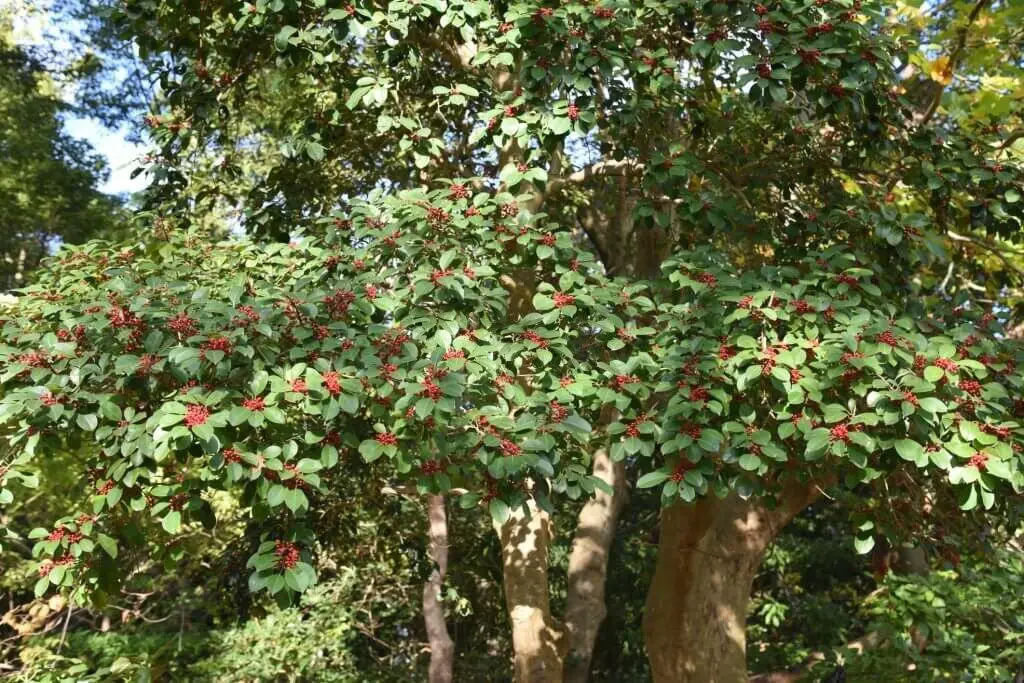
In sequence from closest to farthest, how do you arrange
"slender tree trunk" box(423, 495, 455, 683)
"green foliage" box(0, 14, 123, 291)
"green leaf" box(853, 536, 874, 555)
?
"green leaf" box(853, 536, 874, 555)
"slender tree trunk" box(423, 495, 455, 683)
"green foliage" box(0, 14, 123, 291)

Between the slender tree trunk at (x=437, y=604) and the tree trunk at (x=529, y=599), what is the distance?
1.84m

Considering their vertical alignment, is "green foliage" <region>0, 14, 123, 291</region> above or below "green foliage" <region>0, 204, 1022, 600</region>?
above

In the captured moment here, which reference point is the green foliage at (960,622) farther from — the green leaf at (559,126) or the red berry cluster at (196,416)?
the red berry cluster at (196,416)

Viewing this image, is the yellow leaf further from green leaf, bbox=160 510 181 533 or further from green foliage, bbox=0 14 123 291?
green foliage, bbox=0 14 123 291

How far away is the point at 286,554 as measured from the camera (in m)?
3.03

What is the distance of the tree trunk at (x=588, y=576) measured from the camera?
21.9 feet

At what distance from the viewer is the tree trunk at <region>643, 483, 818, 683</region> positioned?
5441 millimetres

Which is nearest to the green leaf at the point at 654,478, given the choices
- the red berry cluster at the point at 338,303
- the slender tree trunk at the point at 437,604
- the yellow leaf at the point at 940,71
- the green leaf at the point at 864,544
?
the green leaf at the point at 864,544

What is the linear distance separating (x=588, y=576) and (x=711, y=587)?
4.66ft

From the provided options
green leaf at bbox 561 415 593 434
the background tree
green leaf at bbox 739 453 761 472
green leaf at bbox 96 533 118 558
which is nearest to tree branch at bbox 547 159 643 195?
the background tree

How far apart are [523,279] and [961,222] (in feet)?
8.41

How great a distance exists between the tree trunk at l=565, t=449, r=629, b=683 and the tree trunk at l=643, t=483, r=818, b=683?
1107 millimetres

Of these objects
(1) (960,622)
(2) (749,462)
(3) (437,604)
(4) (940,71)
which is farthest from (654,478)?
(3) (437,604)

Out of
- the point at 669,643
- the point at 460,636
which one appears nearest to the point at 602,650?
the point at 460,636
